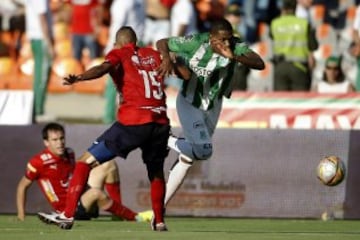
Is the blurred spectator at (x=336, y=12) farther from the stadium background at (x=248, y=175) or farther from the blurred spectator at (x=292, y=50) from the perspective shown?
the stadium background at (x=248, y=175)

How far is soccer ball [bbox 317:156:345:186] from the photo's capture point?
59.3 ft

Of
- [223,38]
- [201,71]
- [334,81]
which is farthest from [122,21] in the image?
[223,38]

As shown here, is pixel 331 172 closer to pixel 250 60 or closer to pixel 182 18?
pixel 250 60

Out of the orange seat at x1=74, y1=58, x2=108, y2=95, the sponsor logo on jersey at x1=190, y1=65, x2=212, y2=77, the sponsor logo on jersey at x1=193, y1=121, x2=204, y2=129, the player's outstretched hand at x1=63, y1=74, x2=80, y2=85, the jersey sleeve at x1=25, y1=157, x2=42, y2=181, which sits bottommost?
the jersey sleeve at x1=25, y1=157, x2=42, y2=181

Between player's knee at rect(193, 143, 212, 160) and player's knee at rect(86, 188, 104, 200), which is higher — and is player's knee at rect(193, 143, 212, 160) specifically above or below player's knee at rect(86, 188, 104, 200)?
above

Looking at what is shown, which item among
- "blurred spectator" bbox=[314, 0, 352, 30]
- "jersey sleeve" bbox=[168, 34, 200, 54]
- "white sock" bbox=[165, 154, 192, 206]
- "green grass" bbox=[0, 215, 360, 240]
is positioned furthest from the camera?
"blurred spectator" bbox=[314, 0, 352, 30]

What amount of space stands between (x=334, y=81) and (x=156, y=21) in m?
3.79

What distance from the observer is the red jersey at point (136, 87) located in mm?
15961

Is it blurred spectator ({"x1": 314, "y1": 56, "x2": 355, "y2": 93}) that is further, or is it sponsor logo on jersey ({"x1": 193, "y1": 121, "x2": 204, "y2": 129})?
blurred spectator ({"x1": 314, "y1": 56, "x2": 355, "y2": 93})

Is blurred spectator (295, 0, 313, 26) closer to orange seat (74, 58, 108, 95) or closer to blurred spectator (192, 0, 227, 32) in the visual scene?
blurred spectator (192, 0, 227, 32)

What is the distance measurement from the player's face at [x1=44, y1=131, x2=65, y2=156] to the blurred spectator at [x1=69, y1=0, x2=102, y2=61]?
957 centimetres

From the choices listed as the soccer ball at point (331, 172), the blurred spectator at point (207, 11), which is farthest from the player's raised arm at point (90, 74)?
the blurred spectator at point (207, 11)

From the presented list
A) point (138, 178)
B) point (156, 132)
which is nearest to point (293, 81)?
point (138, 178)

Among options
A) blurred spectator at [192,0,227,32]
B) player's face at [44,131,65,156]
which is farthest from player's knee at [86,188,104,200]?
blurred spectator at [192,0,227,32]
